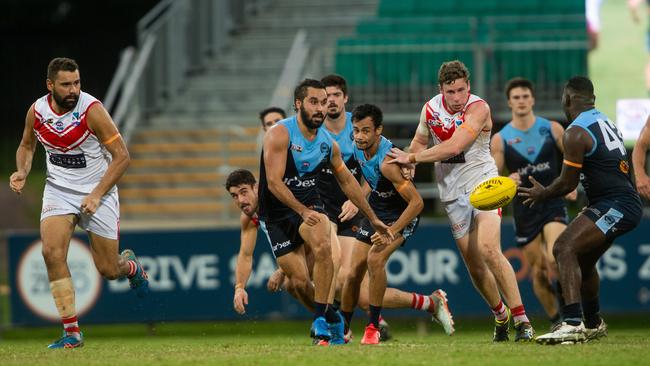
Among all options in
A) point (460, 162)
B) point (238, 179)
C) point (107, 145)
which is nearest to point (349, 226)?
point (238, 179)

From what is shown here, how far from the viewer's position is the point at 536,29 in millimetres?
20172

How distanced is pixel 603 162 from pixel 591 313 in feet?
4.91

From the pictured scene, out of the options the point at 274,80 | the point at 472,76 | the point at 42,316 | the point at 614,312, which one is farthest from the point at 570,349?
the point at 274,80

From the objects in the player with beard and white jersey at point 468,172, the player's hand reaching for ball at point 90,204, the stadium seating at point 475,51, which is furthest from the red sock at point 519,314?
the stadium seating at point 475,51

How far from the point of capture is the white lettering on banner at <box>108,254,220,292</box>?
1487 centimetres

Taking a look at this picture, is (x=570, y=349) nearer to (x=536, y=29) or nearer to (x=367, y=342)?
(x=367, y=342)

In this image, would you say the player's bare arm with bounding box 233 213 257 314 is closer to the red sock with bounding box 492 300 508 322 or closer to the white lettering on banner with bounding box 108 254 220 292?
the red sock with bounding box 492 300 508 322

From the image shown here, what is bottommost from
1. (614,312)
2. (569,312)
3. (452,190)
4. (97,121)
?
(614,312)

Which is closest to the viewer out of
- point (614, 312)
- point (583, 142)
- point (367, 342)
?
point (583, 142)

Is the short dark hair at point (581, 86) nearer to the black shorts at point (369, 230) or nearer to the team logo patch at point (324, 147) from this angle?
the black shorts at point (369, 230)

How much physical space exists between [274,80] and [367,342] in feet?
39.5

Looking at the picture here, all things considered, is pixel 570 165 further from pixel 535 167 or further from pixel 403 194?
pixel 535 167

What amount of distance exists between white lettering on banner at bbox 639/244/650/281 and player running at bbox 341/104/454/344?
5.22 meters

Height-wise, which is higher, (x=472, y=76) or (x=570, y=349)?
(x=472, y=76)
